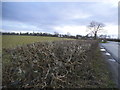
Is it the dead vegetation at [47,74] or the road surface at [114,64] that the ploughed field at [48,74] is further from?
the road surface at [114,64]

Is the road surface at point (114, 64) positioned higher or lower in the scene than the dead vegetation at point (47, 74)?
lower

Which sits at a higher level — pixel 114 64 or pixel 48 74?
pixel 48 74

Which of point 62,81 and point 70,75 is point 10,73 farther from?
point 70,75

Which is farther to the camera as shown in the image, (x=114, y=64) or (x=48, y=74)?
(x=114, y=64)

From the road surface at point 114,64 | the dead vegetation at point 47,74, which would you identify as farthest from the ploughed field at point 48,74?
the road surface at point 114,64

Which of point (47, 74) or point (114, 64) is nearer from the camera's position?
point (47, 74)

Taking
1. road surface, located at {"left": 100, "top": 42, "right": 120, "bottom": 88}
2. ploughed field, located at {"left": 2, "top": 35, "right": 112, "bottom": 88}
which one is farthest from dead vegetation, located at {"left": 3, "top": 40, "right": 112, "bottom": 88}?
road surface, located at {"left": 100, "top": 42, "right": 120, "bottom": 88}

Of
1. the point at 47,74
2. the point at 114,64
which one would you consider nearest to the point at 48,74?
the point at 47,74

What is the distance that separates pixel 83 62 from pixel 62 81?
1.73 m

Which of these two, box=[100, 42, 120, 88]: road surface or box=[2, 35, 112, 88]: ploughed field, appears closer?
box=[2, 35, 112, 88]: ploughed field

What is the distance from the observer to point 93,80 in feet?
11.7

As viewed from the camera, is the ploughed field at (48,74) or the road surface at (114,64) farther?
the road surface at (114,64)

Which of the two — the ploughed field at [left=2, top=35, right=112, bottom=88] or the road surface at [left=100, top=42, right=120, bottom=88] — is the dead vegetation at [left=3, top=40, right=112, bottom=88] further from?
the road surface at [left=100, top=42, right=120, bottom=88]

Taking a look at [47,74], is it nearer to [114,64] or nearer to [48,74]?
[48,74]
